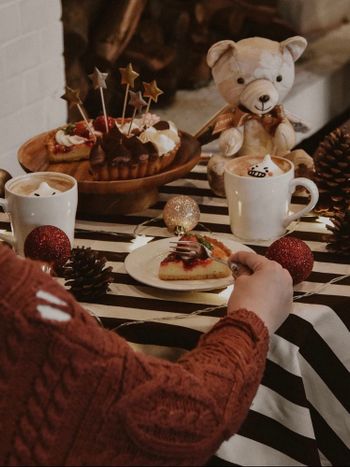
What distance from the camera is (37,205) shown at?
150 centimetres

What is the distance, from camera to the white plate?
1.39 metres

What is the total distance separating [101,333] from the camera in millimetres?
997

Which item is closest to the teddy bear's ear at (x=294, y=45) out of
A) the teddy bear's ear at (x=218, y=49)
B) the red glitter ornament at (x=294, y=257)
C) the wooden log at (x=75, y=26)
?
the teddy bear's ear at (x=218, y=49)

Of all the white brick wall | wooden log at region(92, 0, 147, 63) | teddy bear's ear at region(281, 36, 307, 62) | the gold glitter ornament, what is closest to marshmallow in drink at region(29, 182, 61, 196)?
the gold glitter ornament

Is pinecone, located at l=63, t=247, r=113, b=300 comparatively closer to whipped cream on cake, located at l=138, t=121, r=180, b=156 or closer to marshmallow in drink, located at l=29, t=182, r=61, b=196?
marshmallow in drink, located at l=29, t=182, r=61, b=196

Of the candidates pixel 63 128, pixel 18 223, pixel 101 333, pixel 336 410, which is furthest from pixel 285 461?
pixel 63 128

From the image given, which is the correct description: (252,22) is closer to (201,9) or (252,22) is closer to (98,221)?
(201,9)

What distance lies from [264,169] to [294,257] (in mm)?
246

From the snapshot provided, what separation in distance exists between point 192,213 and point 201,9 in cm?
234

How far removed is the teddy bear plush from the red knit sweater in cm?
84

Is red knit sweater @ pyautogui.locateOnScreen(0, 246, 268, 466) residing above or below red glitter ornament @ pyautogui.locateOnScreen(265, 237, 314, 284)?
above

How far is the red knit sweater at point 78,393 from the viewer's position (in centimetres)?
97

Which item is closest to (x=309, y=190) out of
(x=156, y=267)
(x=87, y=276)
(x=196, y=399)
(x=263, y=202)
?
(x=263, y=202)

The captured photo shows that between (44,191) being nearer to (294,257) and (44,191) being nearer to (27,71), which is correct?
(294,257)
